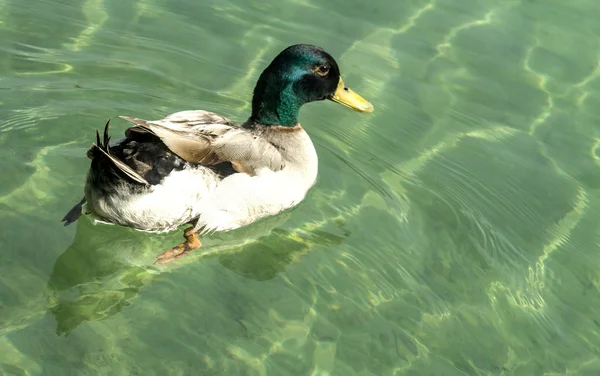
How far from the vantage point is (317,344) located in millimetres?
4375

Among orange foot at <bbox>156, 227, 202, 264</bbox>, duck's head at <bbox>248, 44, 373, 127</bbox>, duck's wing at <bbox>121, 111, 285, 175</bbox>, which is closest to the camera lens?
duck's wing at <bbox>121, 111, 285, 175</bbox>

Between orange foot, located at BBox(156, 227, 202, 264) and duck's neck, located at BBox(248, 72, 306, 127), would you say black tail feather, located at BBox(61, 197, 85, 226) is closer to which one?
orange foot, located at BBox(156, 227, 202, 264)

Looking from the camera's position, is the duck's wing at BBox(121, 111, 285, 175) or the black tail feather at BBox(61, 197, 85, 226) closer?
the duck's wing at BBox(121, 111, 285, 175)

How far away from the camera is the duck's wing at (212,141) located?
14.6ft

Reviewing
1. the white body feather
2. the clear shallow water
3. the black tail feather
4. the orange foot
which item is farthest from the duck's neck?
the black tail feather

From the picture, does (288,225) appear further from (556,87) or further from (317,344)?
(556,87)

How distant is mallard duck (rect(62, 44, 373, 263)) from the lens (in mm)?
4445

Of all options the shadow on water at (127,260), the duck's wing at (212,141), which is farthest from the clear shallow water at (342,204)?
the duck's wing at (212,141)

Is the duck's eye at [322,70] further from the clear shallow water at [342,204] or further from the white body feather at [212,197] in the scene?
the clear shallow water at [342,204]

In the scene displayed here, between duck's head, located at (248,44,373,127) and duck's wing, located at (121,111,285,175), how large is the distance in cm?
26

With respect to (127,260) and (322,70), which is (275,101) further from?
(127,260)

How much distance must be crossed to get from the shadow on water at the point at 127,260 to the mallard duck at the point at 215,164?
120mm

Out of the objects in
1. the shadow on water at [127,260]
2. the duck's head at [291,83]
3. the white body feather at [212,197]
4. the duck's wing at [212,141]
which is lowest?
the shadow on water at [127,260]

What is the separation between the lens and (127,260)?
4.78 m
